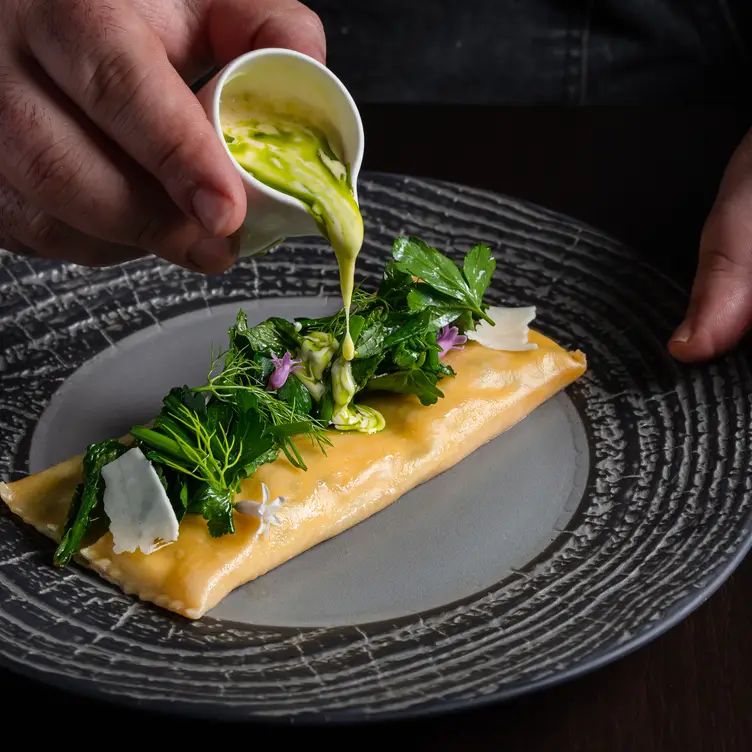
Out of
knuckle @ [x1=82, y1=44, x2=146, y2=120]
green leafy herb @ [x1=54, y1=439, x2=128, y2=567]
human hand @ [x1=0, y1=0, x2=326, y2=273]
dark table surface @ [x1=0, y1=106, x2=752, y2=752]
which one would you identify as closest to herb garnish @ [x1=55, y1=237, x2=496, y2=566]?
green leafy herb @ [x1=54, y1=439, x2=128, y2=567]

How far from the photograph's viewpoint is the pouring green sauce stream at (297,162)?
2.27m

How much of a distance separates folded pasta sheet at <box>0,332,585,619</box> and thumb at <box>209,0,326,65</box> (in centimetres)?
95

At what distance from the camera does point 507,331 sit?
10.3 feet

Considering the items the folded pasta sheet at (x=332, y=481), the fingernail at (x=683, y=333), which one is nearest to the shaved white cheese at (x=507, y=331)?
the folded pasta sheet at (x=332, y=481)

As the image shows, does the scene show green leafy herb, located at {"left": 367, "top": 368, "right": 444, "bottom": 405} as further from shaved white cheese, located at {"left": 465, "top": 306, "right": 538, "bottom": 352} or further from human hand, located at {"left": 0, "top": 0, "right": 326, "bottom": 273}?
human hand, located at {"left": 0, "top": 0, "right": 326, "bottom": 273}

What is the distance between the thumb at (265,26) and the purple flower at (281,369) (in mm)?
770

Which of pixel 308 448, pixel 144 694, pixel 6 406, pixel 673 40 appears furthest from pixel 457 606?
pixel 673 40

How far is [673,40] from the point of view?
4.59 metres

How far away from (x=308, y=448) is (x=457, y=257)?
1216 millimetres

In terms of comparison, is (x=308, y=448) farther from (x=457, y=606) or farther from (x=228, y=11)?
(x=228, y=11)

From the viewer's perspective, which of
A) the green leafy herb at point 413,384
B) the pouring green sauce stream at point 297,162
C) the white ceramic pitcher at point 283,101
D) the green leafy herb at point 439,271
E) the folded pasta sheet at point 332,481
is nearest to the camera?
the white ceramic pitcher at point 283,101

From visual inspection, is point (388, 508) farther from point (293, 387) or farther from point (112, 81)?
point (112, 81)

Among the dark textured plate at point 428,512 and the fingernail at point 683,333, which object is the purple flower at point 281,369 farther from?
the fingernail at point 683,333

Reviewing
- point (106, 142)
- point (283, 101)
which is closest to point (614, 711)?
point (283, 101)
